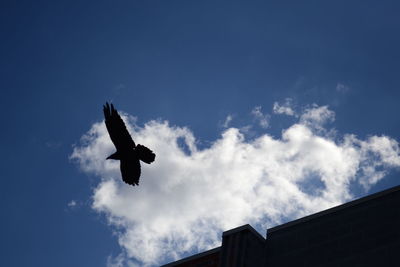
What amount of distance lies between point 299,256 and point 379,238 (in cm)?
175

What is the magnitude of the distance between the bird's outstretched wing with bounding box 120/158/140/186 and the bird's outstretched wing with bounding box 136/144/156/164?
32 cm

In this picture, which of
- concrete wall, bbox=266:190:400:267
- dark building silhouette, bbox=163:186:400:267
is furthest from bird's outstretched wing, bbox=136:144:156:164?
concrete wall, bbox=266:190:400:267

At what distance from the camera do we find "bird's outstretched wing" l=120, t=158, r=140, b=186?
1405cm

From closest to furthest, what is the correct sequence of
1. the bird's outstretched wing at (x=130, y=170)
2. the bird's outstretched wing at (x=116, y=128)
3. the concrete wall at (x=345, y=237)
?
the concrete wall at (x=345, y=237)
the bird's outstretched wing at (x=116, y=128)
the bird's outstretched wing at (x=130, y=170)

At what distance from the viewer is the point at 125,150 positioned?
13.7 metres

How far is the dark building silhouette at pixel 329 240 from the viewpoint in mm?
11766

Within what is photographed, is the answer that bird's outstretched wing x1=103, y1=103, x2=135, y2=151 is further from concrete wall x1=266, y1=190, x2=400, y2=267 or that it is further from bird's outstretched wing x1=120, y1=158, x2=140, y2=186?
concrete wall x1=266, y1=190, x2=400, y2=267

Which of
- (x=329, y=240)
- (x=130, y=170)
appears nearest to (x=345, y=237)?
(x=329, y=240)

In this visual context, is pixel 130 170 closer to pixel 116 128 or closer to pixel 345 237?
pixel 116 128

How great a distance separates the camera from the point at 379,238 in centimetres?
1184

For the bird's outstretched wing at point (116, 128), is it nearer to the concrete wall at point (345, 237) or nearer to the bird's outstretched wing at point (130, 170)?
the bird's outstretched wing at point (130, 170)

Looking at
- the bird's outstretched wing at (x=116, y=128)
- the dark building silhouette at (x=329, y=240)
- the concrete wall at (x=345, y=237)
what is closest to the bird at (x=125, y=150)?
Result: the bird's outstretched wing at (x=116, y=128)

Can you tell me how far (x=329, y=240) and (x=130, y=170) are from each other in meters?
4.93

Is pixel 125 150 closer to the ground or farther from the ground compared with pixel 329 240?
farther from the ground
